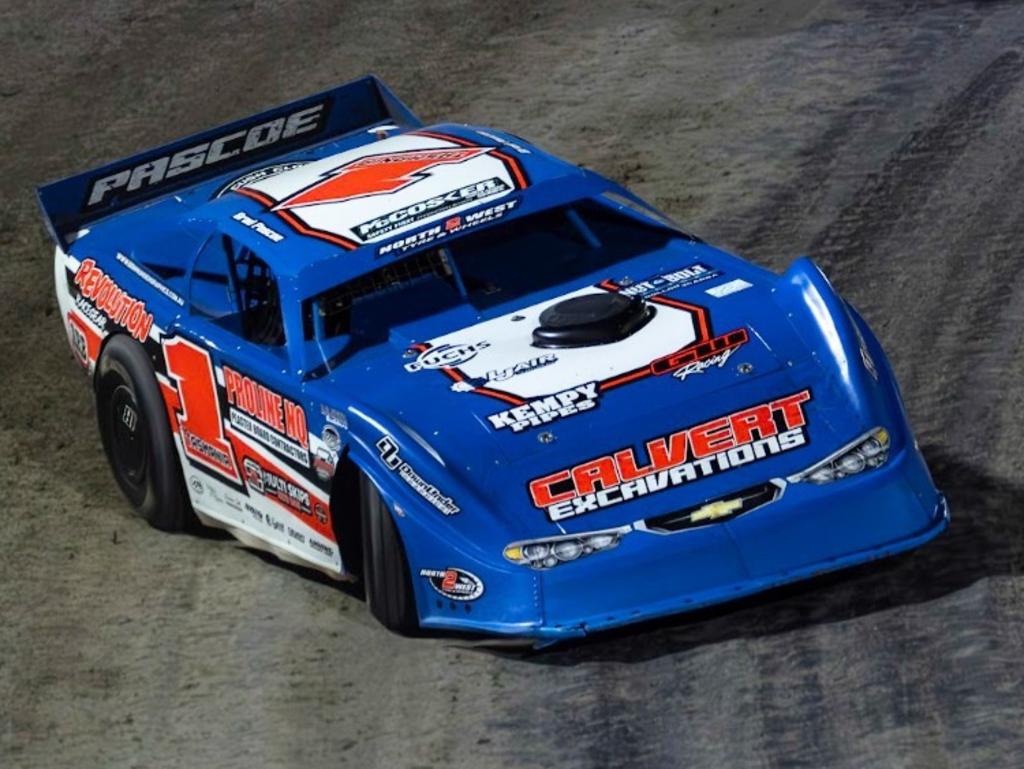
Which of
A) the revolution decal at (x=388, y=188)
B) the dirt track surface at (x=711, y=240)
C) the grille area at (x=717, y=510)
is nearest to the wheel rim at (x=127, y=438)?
the dirt track surface at (x=711, y=240)

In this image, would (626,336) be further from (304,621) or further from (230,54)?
(230,54)

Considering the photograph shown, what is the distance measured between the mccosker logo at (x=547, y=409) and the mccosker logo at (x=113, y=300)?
2160 mm

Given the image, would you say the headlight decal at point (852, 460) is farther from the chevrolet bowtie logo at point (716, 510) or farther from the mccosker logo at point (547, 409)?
the mccosker logo at point (547, 409)

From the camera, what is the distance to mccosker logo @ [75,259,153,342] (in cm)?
965

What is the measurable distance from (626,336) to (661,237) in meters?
1.09

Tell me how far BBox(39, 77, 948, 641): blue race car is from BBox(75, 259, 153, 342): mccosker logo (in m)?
0.02

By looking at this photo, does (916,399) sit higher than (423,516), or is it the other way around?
(423,516)

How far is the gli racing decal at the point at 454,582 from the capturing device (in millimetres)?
7781

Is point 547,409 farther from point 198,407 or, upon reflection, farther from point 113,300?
point 113,300

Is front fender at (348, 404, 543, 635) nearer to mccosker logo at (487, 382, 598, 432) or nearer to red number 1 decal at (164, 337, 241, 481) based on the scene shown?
mccosker logo at (487, 382, 598, 432)

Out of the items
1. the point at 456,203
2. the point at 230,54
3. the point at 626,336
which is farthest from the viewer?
the point at 230,54

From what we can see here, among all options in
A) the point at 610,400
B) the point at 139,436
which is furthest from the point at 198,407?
the point at 610,400

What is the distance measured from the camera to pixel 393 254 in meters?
8.91

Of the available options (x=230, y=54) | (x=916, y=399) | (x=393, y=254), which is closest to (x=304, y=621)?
(x=393, y=254)
